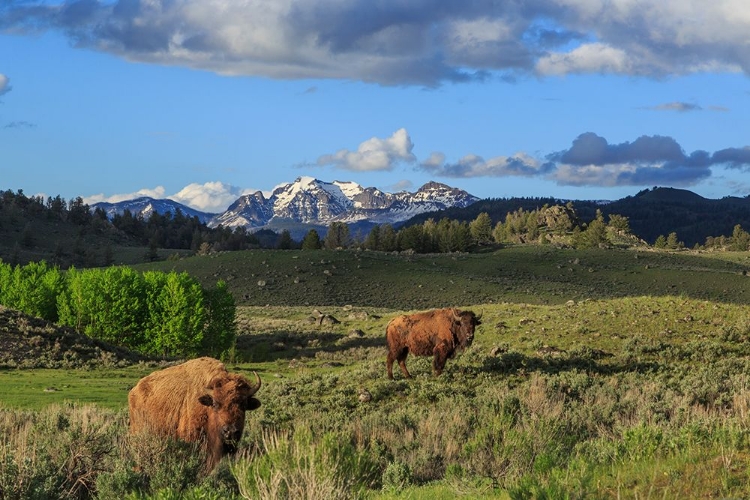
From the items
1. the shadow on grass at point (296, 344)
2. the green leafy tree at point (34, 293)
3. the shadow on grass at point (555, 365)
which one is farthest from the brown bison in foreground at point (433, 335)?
the green leafy tree at point (34, 293)

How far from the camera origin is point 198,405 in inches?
476

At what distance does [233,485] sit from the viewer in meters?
9.97

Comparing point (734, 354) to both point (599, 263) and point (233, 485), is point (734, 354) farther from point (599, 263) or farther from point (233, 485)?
point (599, 263)

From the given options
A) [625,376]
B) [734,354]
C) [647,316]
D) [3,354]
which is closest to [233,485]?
[625,376]

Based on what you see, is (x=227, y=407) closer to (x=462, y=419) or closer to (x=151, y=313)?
(x=462, y=419)

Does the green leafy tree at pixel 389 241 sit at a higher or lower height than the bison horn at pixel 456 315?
higher

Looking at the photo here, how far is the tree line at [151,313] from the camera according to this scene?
5725 cm

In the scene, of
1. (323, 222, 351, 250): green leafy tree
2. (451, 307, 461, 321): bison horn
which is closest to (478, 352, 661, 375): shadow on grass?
(451, 307, 461, 321): bison horn

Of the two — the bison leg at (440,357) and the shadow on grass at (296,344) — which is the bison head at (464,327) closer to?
the bison leg at (440,357)

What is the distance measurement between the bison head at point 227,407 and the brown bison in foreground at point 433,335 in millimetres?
12135

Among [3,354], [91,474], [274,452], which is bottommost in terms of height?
[3,354]

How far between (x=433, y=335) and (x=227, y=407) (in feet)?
43.1

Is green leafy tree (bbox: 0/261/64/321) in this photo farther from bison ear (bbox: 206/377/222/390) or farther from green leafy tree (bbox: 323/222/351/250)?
green leafy tree (bbox: 323/222/351/250)

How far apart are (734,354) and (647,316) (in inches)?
254
